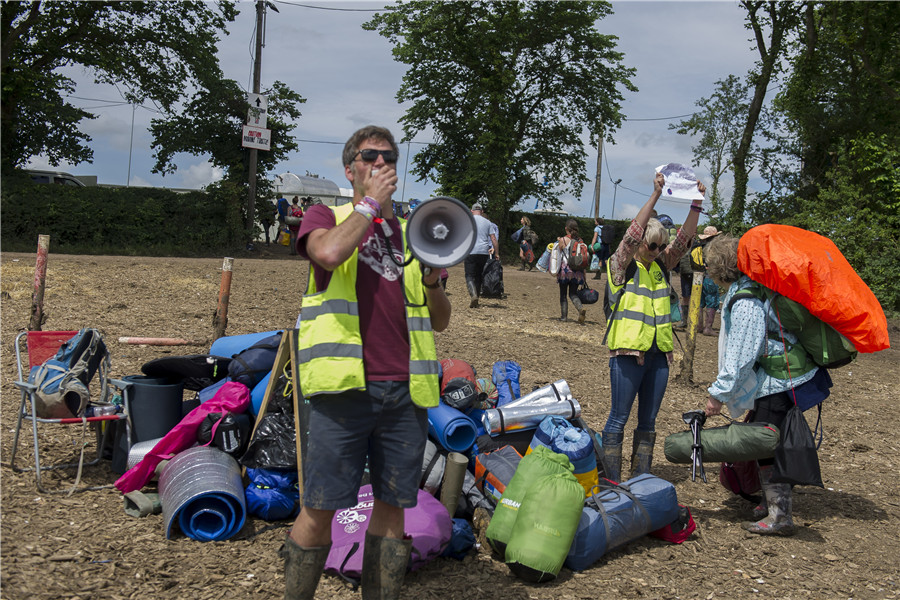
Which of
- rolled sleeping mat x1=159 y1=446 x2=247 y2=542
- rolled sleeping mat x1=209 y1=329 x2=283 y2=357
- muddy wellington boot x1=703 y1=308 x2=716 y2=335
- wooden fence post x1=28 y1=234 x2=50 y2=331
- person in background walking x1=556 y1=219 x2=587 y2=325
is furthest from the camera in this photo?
muddy wellington boot x1=703 y1=308 x2=716 y2=335

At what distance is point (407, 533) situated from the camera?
3.50 m

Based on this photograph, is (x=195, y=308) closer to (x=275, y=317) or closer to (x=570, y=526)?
(x=275, y=317)

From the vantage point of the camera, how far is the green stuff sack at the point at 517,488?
3.64 metres

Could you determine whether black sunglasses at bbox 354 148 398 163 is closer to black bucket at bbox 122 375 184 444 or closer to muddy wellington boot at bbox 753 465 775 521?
black bucket at bbox 122 375 184 444

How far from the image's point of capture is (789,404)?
4.23 meters

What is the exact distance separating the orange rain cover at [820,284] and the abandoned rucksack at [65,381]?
3.99 meters

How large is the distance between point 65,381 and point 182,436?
29.5 inches

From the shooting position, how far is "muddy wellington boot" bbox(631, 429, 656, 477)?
4.61 metres

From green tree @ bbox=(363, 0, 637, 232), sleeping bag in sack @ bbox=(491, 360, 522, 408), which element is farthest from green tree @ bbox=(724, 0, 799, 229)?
sleeping bag in sack @ bbox=(491, 360, 522, 408)

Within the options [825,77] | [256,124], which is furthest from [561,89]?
[256,124]

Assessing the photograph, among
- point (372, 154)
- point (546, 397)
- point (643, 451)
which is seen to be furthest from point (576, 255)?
point (372, 154)

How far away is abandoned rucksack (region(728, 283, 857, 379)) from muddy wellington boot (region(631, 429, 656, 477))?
0.85 meters

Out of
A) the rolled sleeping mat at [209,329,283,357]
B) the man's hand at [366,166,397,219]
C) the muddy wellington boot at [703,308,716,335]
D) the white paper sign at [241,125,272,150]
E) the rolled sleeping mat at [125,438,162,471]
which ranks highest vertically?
the white paper sign at [241,125,272,150]

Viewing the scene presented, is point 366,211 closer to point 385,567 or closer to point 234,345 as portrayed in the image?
point 385,567
